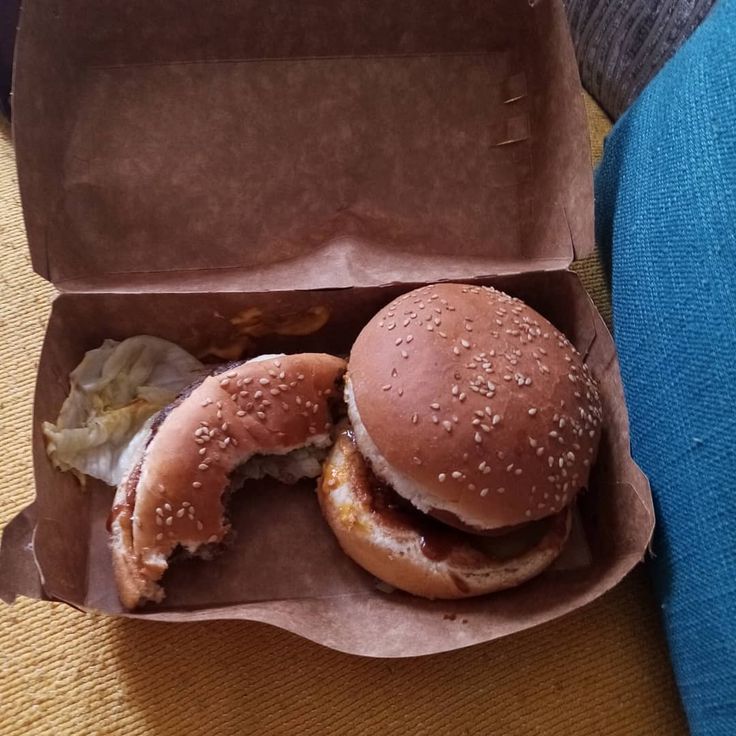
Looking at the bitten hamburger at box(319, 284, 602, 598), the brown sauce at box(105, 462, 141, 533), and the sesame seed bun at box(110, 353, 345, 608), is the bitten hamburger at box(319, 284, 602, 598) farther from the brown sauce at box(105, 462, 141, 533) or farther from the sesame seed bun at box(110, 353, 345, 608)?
the brown sauce at box(105, 462, 141, 533)

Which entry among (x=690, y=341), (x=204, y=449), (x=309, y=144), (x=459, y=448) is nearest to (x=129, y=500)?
(x=204, y=449)

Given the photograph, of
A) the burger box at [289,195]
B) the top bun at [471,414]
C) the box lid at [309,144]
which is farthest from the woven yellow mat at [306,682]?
the box lid at [309,144]

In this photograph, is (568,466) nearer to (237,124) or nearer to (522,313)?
(522,313)

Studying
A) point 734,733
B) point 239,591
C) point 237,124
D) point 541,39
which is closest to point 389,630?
Result: point 239,591

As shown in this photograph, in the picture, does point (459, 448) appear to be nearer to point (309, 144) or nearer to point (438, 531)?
point (438, 531)

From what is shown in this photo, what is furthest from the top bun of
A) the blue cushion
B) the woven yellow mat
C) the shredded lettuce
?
the shredded lettuce

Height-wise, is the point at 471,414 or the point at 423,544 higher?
the point at 471,414

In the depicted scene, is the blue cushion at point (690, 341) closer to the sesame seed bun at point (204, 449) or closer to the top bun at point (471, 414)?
the top bun at point (471, 414)
